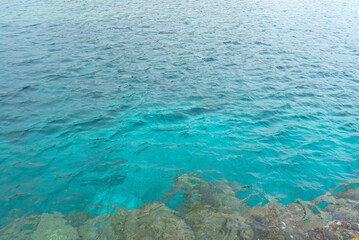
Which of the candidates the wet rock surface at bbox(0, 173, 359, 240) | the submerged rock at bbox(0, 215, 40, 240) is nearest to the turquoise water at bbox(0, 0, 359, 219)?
the submerged rock at bbox(0, 215, 40, 240)

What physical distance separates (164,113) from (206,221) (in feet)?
17.6

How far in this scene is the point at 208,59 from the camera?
16.0 meters

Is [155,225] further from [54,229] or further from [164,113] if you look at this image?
[164,113]

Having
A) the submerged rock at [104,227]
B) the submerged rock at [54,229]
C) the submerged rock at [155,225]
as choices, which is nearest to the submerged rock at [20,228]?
the submerged rock at [54,229]

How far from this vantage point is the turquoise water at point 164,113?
7.28 meters

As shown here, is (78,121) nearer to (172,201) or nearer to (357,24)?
(172,201)

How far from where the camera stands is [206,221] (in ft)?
19.2

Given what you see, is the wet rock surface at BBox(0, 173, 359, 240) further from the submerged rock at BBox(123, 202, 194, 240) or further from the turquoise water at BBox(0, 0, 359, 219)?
the turquoise water at BBox(0, 0, 359, 219)

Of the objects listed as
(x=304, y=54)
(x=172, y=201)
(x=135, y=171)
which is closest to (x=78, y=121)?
(x=135, y=171)

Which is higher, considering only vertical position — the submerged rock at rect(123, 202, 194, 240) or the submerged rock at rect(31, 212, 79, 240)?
the submerged rock at rect(123, 202, 194, 240)

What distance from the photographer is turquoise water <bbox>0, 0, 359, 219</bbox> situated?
728 centimetres

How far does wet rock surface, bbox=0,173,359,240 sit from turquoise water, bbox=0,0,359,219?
1.44 ft

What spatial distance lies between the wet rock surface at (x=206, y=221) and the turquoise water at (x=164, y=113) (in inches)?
17.3

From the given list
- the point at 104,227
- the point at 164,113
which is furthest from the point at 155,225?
the point at 164,113
